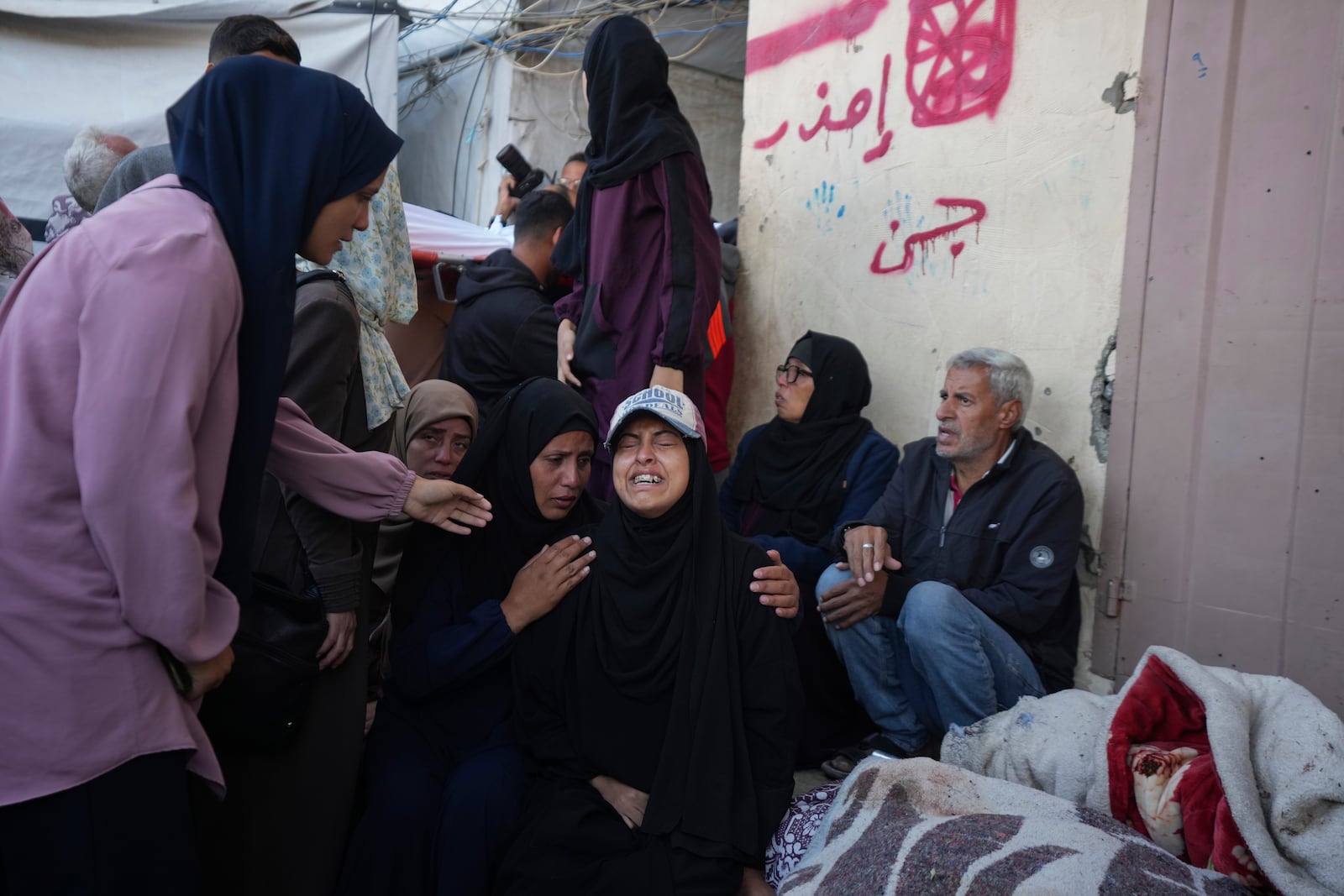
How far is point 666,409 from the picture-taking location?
7.66ft

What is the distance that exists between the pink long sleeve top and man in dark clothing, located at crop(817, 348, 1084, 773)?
1920 millimetres

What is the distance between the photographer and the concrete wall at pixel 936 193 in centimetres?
296

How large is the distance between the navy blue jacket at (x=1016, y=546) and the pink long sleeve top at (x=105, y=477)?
2.10 meters

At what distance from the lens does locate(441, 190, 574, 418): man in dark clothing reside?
364 centimetres

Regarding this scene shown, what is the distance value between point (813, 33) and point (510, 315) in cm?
170

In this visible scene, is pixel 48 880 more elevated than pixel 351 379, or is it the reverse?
pixel 351 379

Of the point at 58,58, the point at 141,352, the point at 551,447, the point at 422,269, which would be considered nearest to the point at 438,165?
the point at 58,58

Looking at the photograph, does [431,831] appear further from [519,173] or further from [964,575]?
[519,173]

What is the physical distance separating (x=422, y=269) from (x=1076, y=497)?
2.94 metres

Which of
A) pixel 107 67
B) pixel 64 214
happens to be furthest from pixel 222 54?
pixel 107 67

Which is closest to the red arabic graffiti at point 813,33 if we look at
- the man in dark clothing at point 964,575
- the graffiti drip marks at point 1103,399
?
the man in dark clothing at point 964,575

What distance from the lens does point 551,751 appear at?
2320 millimetres

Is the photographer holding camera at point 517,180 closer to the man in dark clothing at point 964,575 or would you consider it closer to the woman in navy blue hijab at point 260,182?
the man in dark clothing at point 964,575

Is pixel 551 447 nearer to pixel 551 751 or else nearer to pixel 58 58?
pixel 551 751
